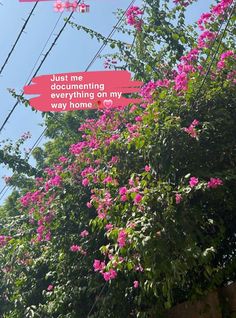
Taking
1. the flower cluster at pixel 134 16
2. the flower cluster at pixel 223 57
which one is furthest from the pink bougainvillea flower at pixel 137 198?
the flower cluster at pixel 134 16

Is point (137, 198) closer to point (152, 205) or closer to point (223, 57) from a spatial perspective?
point (152, 205)

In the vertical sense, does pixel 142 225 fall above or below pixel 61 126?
below

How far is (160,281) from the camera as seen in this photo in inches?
156

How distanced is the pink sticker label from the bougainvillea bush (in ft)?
0.71

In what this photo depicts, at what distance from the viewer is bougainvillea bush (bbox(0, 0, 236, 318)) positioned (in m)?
3.97

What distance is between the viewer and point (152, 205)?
4.09 meters

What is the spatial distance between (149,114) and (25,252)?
3.66 metres

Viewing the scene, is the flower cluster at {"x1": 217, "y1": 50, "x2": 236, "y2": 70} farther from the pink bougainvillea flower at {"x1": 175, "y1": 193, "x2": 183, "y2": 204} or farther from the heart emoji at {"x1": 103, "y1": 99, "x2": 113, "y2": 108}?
the pink bougainvillea flower at {"x1": 175, "y1": 193, "x2": 183, "y2": 204}

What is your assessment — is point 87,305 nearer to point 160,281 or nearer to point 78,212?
point 78,212

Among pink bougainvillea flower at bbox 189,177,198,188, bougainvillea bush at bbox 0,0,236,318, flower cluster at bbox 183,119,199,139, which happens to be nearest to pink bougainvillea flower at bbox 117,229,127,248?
bougainvillea bush at bbox 0,0,236,318

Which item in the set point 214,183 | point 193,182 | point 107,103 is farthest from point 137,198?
point 107,103

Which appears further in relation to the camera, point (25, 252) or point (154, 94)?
point (25, 252)

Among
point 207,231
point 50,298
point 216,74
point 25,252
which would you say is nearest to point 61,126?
point 25,252

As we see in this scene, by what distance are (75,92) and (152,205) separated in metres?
2.52
